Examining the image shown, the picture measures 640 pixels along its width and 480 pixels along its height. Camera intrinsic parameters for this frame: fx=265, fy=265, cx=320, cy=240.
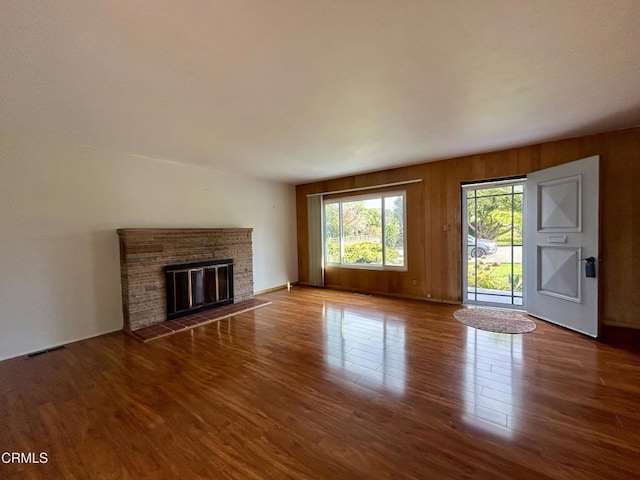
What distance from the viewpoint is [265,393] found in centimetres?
227

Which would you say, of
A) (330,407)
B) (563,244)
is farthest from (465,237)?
(330,407)

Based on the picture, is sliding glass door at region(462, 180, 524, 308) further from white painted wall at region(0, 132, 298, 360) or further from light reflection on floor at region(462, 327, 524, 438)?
white painted wall at region(0, 132, 298, 360)

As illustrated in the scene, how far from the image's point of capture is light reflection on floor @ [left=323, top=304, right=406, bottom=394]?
2.47 m

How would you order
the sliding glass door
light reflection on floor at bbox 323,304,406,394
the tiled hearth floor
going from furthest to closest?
the sliding glass door
the tiled hearth floor
light reflection on floor at bbox 323,304,406,394

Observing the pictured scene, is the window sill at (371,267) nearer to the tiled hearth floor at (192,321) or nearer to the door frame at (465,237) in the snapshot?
the door frame at (465,237)

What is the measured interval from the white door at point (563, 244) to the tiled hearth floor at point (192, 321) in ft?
14.6

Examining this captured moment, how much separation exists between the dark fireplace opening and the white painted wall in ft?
2.32

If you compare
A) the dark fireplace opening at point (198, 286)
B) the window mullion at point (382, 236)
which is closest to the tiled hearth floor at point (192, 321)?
the dark fireplace opening at point (198, 286)

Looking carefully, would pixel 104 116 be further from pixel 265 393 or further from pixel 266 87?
pixel 265 393

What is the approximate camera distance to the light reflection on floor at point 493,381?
73.9 inches

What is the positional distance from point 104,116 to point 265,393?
10.2 feet

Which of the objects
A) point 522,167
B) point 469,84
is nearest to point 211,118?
point 469,84

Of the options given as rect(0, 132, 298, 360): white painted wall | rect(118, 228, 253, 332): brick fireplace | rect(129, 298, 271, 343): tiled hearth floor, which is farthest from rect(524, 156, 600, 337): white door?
rect(0, 132, 298, 360): white painted wall

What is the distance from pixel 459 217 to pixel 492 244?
0.76 meters
